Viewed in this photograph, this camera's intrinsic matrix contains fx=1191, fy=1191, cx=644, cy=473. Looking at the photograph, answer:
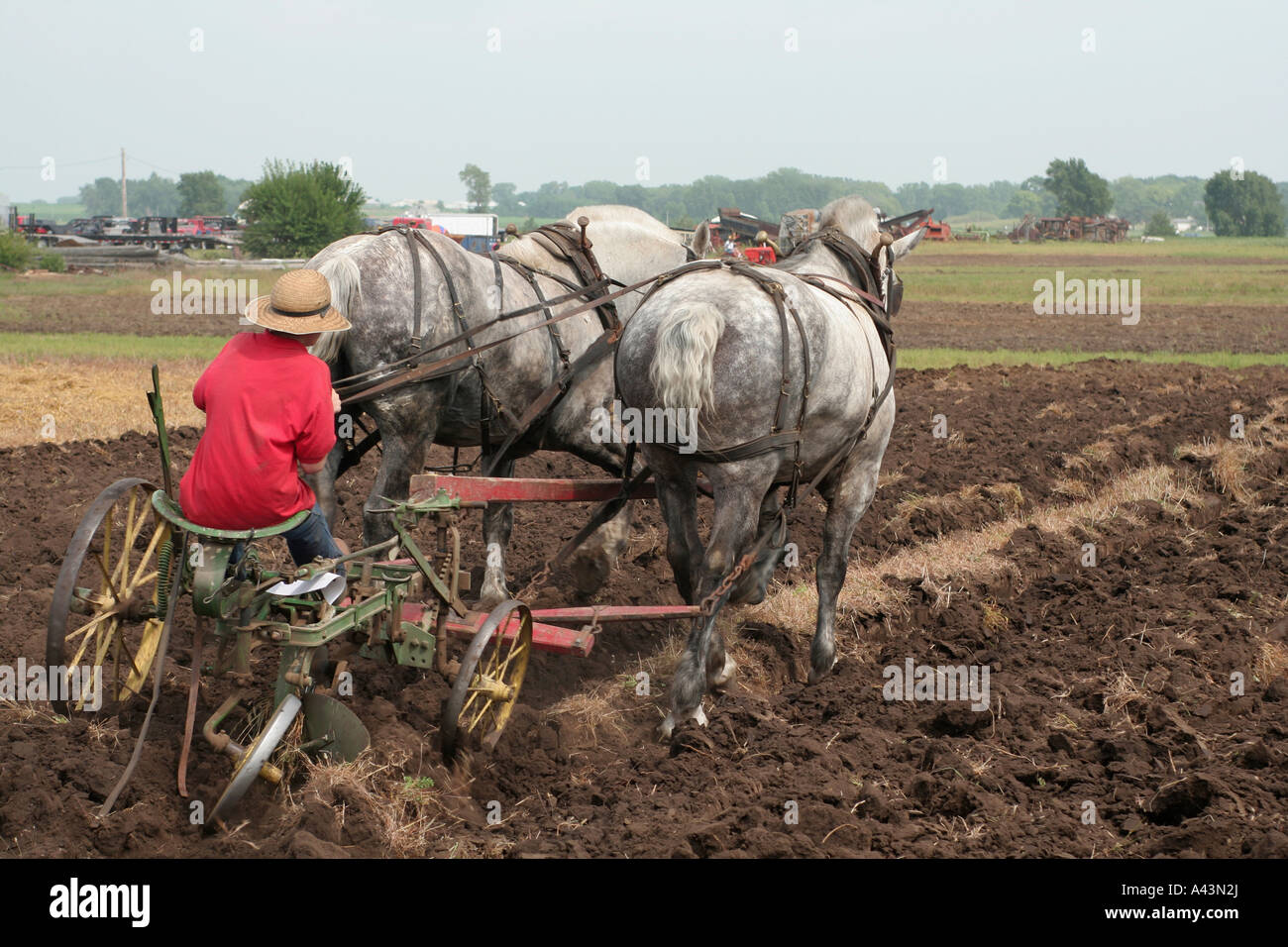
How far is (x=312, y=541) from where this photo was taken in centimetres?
488

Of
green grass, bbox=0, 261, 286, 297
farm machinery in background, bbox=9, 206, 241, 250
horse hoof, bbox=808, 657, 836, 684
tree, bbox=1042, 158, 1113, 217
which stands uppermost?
tree, bbox=1042, 158, 1113, 217

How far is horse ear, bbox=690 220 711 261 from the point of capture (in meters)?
7.17

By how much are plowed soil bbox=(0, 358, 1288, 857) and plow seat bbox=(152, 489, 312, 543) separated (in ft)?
3.06

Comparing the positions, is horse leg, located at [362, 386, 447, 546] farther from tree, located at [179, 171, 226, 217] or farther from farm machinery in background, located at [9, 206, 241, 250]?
tree, located at [179, 171, 226, 217]

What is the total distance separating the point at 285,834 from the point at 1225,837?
3.16 metres

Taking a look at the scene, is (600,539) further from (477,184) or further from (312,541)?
(477,184)

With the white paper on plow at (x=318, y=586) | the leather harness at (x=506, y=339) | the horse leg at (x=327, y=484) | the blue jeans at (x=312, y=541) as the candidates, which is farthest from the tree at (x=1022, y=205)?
the white paper on plow at (x=318, y=586)

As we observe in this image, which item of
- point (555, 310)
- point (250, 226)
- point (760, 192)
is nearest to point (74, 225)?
point (250, 226)

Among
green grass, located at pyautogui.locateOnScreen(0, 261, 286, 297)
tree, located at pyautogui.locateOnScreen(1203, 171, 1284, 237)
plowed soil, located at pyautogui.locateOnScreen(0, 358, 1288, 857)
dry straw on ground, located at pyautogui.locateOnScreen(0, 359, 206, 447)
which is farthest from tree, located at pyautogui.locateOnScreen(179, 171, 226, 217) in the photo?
plowed soil, located at pyautogui.locateOnScreen(0, 358, 1288, 857)

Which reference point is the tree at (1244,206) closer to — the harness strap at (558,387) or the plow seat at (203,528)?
the harness strap at (558,387)

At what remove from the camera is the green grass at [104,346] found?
18.1 metres

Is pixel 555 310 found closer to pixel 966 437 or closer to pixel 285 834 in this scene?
pixel 285 834

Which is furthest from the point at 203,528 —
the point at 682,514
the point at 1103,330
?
the point at 1103,330

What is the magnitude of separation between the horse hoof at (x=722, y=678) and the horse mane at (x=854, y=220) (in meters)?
2.57
